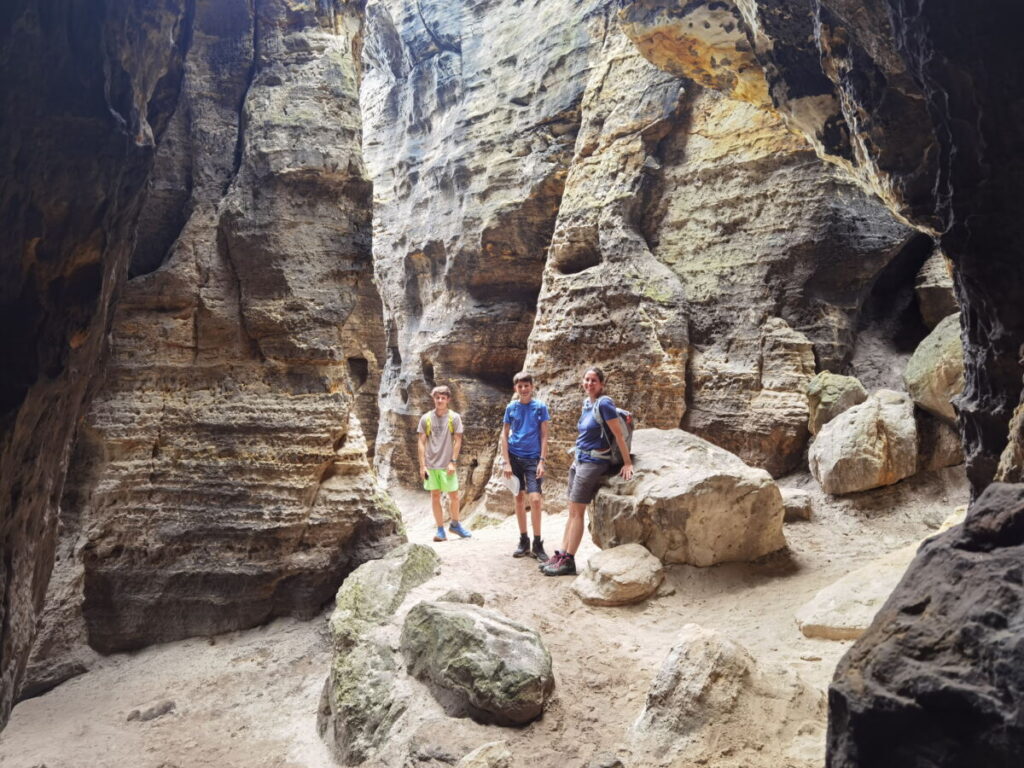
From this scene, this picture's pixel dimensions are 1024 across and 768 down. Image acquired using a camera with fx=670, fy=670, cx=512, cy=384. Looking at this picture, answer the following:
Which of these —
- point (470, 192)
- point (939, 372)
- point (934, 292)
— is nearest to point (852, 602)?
point (939, 372)

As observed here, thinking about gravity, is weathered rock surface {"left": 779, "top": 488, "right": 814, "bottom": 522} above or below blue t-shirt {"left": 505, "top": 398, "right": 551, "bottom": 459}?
below

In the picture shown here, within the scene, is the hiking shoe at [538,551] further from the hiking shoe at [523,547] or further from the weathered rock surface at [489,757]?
the weathered rock surface at [489,757]

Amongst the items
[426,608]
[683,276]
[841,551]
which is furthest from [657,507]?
A: [683,276]

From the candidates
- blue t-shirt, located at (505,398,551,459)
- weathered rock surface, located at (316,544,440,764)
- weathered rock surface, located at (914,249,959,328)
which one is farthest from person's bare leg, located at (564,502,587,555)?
weathered rock surface, located at (914,249,959,328)

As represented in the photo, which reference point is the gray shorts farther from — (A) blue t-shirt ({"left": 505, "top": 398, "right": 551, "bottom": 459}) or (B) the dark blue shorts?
(A) blue t-shirt ({"left": 505, "top": 398, "right": 551, "bottom": 459})

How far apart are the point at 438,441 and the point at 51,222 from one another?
519 centimetres

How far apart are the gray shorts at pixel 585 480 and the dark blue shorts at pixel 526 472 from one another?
1.94ft

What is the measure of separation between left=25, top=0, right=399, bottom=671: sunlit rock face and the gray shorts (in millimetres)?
1971

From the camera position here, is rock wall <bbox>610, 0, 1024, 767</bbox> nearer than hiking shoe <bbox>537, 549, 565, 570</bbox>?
Yes

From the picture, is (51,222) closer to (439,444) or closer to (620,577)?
(620,577)

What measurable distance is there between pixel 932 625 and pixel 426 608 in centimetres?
359

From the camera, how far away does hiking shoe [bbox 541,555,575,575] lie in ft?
20.4

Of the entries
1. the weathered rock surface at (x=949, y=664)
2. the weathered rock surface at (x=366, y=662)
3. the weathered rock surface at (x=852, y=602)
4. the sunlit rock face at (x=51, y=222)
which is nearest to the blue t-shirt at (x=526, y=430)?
the weathered rock surface at (x=366, y=662)

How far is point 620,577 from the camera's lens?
5.57 metres
